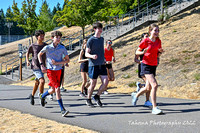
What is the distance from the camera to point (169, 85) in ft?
30.0

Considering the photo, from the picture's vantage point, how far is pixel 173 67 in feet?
36.0

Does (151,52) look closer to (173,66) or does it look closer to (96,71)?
(96,71)

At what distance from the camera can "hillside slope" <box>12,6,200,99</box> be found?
8.66 m

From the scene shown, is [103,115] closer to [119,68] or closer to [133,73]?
[133,73]

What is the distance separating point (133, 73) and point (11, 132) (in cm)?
858

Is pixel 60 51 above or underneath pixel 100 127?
above

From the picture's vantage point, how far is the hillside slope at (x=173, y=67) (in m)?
8.66

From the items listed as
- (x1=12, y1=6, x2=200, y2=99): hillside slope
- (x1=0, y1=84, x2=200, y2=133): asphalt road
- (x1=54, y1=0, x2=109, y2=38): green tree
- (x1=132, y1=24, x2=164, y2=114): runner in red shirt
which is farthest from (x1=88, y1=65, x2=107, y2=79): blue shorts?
(x1=54, y1=0, x2=109, y2=38): green tree

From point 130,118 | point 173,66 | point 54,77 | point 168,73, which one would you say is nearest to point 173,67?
point 173,66

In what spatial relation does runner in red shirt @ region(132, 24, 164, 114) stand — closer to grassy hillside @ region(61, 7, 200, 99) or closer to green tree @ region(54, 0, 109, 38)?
grassy hillside @ region(61, 7, 200, 99)

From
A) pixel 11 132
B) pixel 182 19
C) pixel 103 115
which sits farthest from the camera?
pixel 182 19

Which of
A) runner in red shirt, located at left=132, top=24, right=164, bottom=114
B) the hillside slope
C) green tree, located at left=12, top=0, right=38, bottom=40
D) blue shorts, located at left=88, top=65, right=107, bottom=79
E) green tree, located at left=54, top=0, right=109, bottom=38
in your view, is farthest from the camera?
green tree, located at left=12, top=0, right=38, bottom=40

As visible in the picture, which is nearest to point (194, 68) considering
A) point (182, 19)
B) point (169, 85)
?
point (169, 85)

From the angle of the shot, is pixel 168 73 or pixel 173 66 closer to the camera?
pixel 168 73
